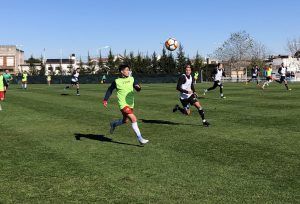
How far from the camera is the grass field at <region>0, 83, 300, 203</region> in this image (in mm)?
6598

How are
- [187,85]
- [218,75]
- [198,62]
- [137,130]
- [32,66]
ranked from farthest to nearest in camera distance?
[32,66] → [198,62] → [218,75] → [187,85] → [137,130]

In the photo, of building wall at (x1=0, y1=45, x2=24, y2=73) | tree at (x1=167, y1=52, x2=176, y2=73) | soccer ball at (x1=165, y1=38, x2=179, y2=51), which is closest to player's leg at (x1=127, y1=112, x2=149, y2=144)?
soccer ball at (x1=165, y1=38, x2=179, y2=51)

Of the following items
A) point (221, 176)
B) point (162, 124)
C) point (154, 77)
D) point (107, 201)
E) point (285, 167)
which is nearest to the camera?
point (107, 201)

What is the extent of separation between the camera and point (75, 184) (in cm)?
722

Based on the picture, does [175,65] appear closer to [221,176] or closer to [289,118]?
[289,118]

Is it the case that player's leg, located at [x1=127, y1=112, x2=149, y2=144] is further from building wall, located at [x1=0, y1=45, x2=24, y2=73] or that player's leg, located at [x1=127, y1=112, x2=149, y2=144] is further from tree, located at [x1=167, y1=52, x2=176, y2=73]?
building wall, located at [x1=0, y1=45, x2=24, y2=73]

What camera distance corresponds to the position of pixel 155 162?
882 centimetres

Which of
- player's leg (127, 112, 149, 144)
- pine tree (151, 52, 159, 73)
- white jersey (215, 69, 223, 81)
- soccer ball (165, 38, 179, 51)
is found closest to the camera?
player's leg (127, 112, 149, 144)

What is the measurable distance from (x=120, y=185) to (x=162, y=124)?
799cm

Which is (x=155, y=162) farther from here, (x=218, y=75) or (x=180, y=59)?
(x=180, y=59)

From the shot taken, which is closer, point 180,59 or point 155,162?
point 155,162

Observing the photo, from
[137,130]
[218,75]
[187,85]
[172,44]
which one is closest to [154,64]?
[172,44]

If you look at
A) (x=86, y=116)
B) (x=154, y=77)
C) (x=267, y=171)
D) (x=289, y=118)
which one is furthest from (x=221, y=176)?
(x=154, y=77)

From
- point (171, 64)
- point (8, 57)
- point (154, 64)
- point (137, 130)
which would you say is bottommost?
point (137, 130)
